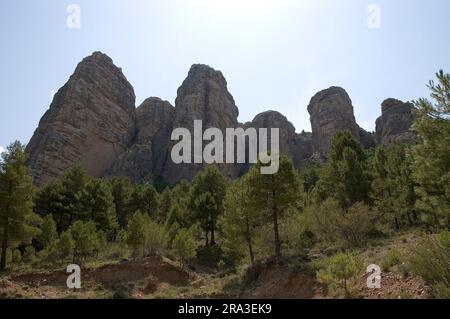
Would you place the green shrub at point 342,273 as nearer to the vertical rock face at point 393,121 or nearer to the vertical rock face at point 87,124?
the vertical rock face at point 393,121

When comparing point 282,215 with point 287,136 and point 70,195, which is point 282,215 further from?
point 287,136

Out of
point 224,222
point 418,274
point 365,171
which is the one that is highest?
point 365,171

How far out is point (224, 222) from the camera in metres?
29.1

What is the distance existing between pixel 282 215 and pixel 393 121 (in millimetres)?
65955

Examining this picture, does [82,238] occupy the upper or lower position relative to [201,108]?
lower

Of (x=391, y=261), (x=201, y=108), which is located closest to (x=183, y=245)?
(x=391, y=261)

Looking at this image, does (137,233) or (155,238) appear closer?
(137,233)

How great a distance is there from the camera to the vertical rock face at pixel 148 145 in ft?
271

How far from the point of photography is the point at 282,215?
2559cm

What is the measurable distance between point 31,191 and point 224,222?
13.8 m

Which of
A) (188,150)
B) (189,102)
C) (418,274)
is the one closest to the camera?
(418,274)

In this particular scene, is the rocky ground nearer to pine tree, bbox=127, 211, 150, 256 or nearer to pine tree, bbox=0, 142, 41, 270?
pine tree, bbox=127, 211, 150, 256

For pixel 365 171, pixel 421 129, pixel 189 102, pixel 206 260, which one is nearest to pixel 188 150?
pixel 189 102
